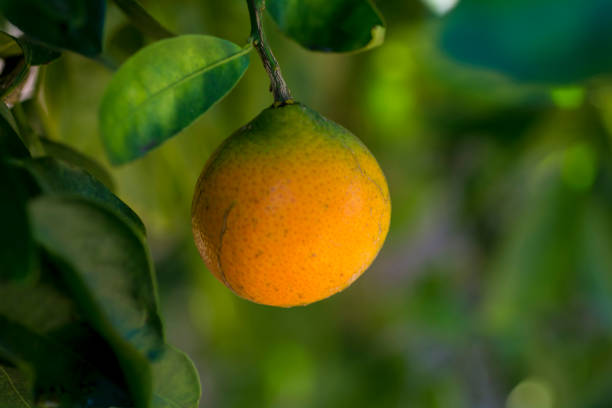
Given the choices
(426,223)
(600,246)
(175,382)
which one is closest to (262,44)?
(175,382)

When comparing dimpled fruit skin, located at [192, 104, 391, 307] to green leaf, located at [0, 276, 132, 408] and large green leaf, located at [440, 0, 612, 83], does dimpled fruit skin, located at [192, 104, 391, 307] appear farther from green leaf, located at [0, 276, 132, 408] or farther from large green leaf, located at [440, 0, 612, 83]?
large green leaf, located at [440, 0, 612, 83]

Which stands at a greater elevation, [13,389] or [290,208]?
[290,208]

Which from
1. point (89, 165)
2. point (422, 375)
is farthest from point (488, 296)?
point (89, 165)

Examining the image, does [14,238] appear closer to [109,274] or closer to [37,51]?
[109,274]

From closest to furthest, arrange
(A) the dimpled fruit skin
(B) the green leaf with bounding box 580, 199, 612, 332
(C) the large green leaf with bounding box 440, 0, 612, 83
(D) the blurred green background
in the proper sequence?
(A) the dimpled fruit skin, (C) the large green leaf with bounding box 440, 0, 612, 83, (D) the blurred green background, (B) the green leaf with bounding box 580, 199, 612, 332

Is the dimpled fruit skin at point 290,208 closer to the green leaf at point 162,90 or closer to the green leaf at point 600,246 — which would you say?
the green leaf at point 162,90

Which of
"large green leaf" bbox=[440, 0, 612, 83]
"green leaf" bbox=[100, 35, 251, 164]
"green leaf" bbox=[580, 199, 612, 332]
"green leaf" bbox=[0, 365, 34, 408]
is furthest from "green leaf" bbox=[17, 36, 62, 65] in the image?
"green leaf" bbox=[580, 199, 612, 332]

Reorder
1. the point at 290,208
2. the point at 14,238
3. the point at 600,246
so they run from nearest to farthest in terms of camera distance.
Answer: the point at 14,238
the point at 290,208
the point at 600,246

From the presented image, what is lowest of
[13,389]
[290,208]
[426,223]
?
[426,223]
